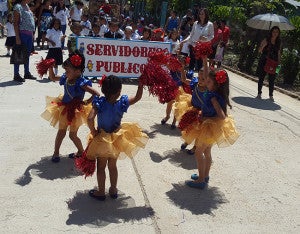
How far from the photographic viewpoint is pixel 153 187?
498 centimetres

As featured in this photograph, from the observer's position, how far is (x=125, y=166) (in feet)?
18.0

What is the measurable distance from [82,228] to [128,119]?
12.0ft

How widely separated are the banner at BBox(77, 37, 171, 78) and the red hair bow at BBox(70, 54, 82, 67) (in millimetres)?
5133

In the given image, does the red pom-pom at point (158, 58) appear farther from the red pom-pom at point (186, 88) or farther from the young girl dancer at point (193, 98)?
the red pom-pom at point (186, 88)

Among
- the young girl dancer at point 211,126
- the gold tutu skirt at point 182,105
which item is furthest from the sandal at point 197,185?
the gold tutu skirt at point 182,105

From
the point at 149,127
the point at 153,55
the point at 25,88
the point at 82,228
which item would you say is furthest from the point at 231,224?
the point at 25,88

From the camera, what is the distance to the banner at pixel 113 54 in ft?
33.1

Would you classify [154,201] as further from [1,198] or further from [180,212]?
[1,198]

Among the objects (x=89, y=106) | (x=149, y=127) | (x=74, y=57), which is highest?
(x=74, y=57)

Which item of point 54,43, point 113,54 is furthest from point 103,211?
point 54,43

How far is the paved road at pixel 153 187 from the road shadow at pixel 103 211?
1 centimetres

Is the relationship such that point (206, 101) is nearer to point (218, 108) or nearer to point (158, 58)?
point (218, 108)

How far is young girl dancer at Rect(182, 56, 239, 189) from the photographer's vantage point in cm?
470

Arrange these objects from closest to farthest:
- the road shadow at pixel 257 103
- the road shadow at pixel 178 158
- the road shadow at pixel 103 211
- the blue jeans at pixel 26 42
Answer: the road shadow at pixel 103 211 < the road shadow at pixel 178 158 < the blue jeans at pixel 26 42 < the road shadow at pixel 257 103
